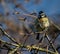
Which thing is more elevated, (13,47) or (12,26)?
(13,47)

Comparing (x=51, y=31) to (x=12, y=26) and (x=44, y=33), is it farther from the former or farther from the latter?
(x=12, y=26)

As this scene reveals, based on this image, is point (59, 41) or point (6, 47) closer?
point (6, 47)

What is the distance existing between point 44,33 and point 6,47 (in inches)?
14.1

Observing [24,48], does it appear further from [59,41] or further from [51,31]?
[59,41]

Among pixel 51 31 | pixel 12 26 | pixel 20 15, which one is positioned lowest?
pixel 12 26

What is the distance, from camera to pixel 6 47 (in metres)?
2.62

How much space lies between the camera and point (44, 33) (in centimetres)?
254

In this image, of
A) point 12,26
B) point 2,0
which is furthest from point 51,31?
point 2,0

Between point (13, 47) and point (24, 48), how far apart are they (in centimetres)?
14

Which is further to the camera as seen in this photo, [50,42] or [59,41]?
[59,41]

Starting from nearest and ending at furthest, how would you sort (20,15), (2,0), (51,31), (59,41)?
(20,15) → (51,31) → (59,41) → (2,0)

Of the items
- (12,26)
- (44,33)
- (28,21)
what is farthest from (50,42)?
(12,26)

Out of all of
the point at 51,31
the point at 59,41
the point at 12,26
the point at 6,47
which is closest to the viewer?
the point at 6,47

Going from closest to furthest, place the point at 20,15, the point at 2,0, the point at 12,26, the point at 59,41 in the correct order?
the point at 20,15 < the point at 59,41 < the point at 12,26 < the point at 2,0
